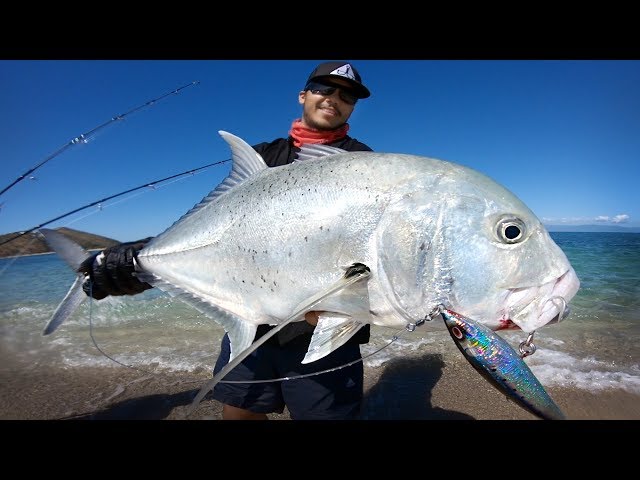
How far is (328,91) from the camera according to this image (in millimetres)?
2408

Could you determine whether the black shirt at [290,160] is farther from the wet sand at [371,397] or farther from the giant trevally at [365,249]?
the wet sand at [371,397]

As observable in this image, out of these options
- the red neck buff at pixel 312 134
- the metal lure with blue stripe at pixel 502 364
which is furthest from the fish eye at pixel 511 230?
the red neck buff at pixel 312 134

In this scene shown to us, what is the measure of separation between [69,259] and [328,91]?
2034 millimetres

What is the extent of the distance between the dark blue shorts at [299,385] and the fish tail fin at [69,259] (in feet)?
3.14

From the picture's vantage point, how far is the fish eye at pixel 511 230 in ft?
4.71

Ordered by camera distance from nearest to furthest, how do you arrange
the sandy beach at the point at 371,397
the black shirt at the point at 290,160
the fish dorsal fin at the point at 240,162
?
the fish dorsal fin at the point at 240,162, the black shirt at the point at 290,160, the sandy beach at the point at 371,397

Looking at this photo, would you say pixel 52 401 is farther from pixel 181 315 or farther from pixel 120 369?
pixel 181 315

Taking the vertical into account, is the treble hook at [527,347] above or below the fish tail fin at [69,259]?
below

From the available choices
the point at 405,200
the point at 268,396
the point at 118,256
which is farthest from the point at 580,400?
the point at 118,256

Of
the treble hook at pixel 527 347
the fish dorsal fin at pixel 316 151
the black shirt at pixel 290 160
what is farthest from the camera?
the black shirt at pixel 290 160

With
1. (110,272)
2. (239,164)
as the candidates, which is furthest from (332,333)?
(110,272)

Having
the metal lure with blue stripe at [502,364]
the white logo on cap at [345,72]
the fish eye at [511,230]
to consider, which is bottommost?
the metal lure with blue stripe at [502,364]

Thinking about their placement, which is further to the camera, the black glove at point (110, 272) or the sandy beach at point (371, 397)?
the sandy beach at point (371, 397)
